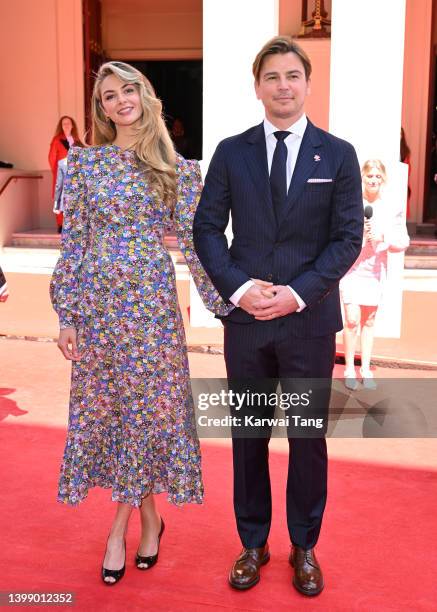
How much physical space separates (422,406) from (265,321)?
113 inches

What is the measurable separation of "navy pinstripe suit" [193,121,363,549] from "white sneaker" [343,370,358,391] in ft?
8.42

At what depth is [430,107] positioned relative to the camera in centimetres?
1166

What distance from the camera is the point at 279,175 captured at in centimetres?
258

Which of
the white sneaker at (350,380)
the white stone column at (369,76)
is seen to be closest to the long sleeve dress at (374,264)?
the white sneaker at (350,380)

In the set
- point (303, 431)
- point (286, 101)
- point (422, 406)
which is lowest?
point (422, 406)

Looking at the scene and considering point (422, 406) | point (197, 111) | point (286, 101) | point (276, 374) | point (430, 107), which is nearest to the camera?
point (286, 101)

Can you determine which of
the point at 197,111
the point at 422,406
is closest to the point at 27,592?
the point at 422,406

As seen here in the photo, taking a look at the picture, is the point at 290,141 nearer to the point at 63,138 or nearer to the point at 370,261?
the point at 370,261

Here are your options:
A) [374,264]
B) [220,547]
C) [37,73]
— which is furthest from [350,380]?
[37,73]

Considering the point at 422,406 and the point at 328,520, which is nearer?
the point at 328,520

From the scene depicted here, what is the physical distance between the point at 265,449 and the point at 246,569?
0.43 metres

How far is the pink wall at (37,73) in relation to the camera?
12586 millimetres

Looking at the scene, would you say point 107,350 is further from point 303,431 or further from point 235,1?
point 235,1

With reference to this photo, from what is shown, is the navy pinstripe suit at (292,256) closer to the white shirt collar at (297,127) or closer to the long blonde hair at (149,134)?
the white shirt collar at (297,127)
